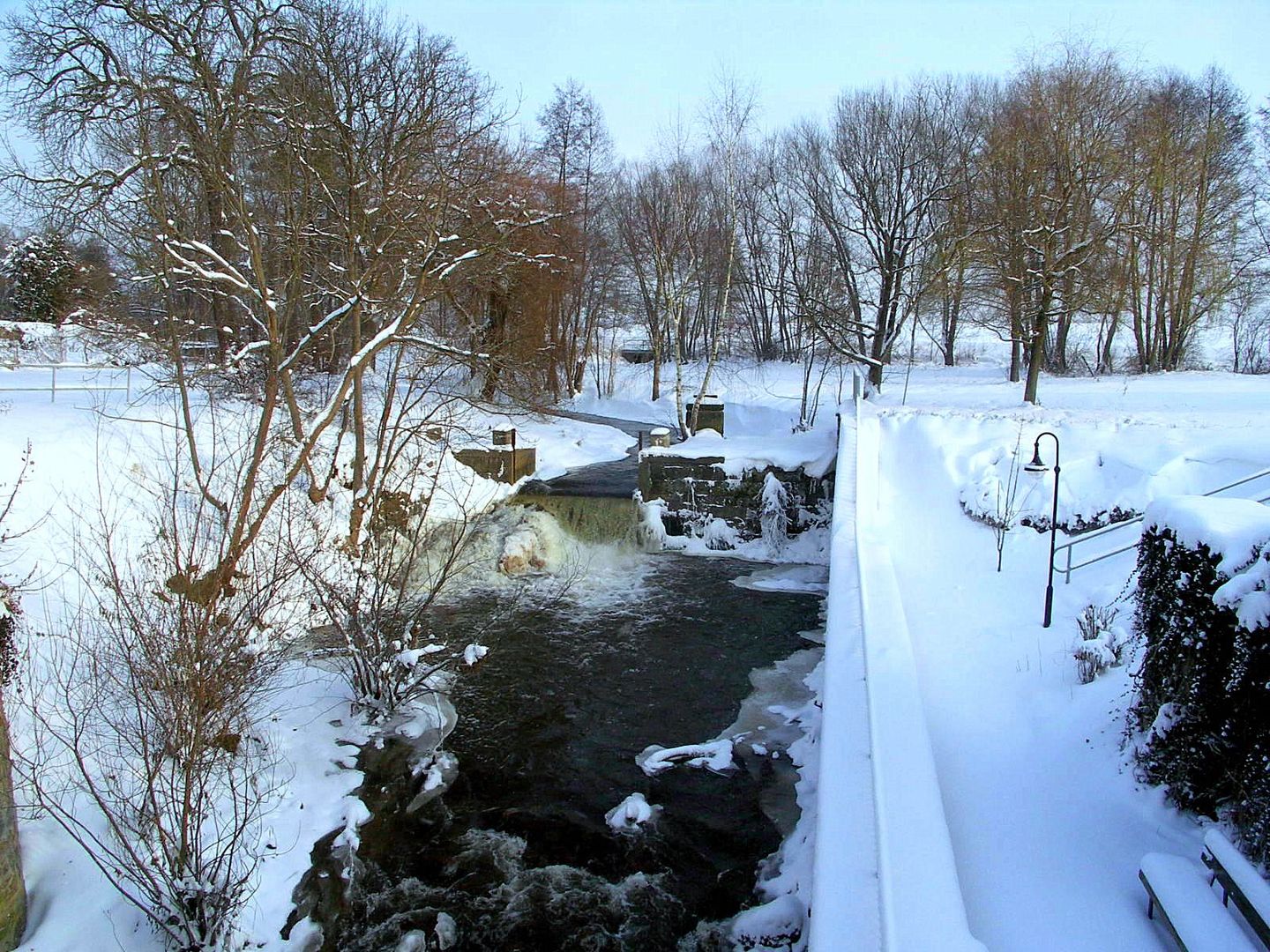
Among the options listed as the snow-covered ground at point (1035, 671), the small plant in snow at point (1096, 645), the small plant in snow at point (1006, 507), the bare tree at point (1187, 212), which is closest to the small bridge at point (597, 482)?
the snow-covered ground at point (1035, 671)

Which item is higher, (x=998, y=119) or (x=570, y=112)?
(x=570, y=112)

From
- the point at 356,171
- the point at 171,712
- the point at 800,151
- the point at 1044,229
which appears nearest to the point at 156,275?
the point at 356,171

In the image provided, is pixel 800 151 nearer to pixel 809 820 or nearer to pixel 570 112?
pixel 570 112

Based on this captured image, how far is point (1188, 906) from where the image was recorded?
9.46 feet

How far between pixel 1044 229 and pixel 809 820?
14.8 metres

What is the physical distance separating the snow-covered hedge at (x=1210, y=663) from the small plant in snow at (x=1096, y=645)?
3.31 ft

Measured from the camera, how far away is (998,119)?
20781 mm

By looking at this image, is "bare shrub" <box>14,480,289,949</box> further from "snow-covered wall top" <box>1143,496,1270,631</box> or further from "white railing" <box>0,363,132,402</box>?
"white railing" <box>0,363,132,402</box>

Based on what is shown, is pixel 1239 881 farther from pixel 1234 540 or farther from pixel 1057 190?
pixel 1057 190

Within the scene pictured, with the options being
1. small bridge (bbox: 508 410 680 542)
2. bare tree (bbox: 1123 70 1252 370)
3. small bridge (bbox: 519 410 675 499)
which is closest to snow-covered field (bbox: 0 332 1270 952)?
small bridge (bbox: 519 410 675 499)

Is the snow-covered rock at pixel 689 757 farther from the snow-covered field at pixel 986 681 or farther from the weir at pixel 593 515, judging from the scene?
the weir at pixel 593 515

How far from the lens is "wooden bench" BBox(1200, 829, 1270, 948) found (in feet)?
8.46

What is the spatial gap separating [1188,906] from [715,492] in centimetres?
1134

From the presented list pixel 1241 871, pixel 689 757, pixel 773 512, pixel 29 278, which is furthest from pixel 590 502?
pixel 29 278
